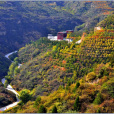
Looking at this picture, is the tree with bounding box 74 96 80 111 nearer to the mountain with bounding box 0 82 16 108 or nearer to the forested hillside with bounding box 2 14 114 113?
the forested hillside with bounding box 2 14 114 113

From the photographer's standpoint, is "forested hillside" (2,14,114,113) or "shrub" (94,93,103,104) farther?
"forested hillside" (2,14,114,113)

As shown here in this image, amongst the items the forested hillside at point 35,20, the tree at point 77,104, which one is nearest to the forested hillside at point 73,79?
the tree at point 77,104

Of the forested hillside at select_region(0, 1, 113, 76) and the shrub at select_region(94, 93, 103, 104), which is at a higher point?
the forested hillside at select_region(0, 1, 113, 76)

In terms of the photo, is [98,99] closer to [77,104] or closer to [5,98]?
[77,104]

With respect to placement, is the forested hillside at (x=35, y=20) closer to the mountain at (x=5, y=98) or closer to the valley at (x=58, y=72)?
the valley at (x=58, y=72)

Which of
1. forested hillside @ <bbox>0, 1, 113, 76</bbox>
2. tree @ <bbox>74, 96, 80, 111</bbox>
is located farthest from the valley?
forested hillside @ <bbox>0, 1, 113, 76</bbox>

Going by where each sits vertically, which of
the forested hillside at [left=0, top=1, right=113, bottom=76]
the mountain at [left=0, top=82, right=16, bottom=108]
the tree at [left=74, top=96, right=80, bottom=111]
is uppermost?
the forested hillside at [left=0, top=1, right=113, bottom=76]
